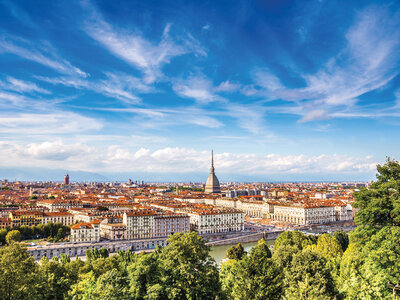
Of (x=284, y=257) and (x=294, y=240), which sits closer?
(x=284, y=257)

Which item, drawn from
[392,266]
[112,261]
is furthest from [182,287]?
[112,261]

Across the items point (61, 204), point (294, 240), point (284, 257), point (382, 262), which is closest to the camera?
point (382, 262)

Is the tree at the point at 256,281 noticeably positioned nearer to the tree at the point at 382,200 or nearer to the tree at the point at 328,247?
the tree at the point at 382,200

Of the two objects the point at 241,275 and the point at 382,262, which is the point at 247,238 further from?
the point at 382,262

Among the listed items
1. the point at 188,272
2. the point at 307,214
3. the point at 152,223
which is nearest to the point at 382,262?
the point at 188,272

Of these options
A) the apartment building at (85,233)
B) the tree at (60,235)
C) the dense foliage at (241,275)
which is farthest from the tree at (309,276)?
the tree at (60,235)

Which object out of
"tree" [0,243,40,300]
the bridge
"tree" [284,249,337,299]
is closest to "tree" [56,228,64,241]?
the bridge

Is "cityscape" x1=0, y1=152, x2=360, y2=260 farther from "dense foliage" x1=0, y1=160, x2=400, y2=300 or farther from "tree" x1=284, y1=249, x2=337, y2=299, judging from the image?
"tree" x1=284, y1=249, x2=337, y2=299
